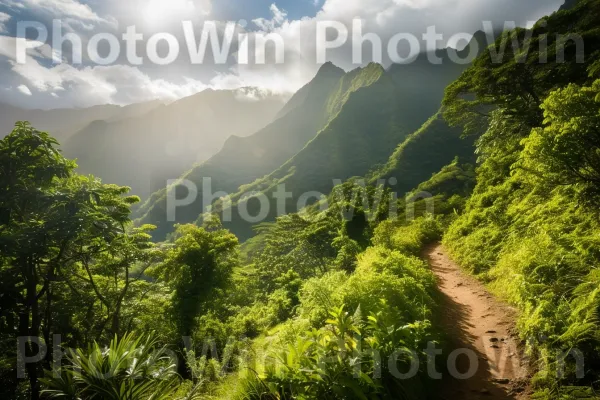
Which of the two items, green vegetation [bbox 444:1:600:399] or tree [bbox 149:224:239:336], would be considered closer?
green vegetation [bbox 444:1:600:399]

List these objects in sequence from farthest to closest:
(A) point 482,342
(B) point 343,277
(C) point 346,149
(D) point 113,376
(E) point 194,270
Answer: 1. (C) point 346,149
2. (E) point 194,270
3. (B) point 343,277
4. (A) point 482,342
5. (D) point 113,376

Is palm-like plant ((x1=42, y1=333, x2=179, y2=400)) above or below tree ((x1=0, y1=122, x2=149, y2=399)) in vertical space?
below

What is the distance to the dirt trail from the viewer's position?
5.27 meters

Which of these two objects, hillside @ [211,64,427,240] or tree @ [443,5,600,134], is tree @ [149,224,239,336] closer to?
tree @ [443,5,600,134]

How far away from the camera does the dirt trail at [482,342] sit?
527 cm

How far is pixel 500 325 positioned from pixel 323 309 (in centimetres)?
387

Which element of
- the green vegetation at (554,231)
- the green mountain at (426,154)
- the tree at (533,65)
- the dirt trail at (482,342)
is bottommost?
the dirt trail at (482,342)

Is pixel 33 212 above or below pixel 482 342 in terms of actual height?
above

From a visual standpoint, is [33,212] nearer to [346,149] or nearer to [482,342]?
[482,342]

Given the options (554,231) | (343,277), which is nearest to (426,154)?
(554,231)

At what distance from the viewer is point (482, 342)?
21.6ft

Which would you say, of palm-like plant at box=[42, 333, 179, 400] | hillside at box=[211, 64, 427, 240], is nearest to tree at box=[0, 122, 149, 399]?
palm-like plant at box=[42, 333, 179, 400]

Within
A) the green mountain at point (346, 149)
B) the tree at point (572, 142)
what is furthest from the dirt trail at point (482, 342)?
the green mountain at point (346, 149)

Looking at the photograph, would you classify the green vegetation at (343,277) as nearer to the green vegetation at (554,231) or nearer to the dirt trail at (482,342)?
the green vegetation at (554,231)
